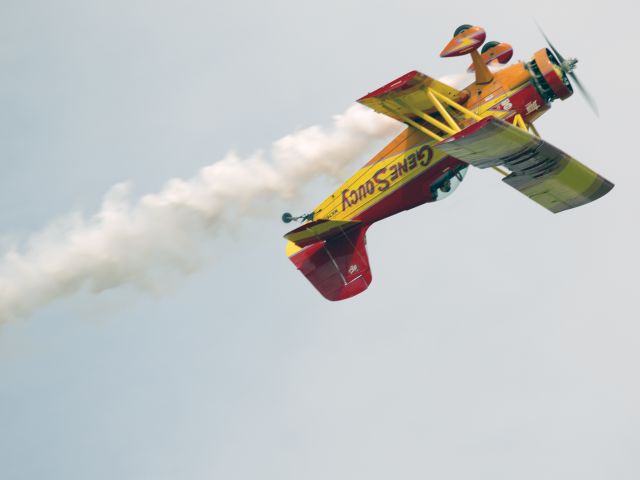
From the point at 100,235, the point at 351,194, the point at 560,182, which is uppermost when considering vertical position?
the point at 100,235

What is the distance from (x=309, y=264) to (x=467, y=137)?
8.32 m

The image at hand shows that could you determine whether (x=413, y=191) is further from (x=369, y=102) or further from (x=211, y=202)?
(x=211, y=202)

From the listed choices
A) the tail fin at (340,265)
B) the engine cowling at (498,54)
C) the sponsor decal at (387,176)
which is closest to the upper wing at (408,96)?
the sponsor decal at (387,176)

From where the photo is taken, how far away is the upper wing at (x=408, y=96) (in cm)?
4053

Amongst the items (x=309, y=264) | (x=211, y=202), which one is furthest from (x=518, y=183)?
(x=211, y=202)

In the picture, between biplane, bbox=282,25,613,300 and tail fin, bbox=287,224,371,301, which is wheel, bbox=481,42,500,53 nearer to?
biplane, bbox=282,25,613,300

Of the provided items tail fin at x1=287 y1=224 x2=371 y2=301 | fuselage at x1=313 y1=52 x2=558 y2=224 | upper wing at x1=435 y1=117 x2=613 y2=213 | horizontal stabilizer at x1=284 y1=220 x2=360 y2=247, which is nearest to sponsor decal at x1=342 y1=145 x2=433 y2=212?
fuselage at x1=313 y1=52 x2=558 y2=224

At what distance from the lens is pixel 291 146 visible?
4516 centimetres

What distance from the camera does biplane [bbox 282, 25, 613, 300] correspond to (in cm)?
4019

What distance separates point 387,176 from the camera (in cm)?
4281

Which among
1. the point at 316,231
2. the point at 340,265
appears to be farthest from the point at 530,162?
the point at 340,265

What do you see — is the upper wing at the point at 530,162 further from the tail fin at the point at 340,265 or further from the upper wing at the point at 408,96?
the tail fin at the point at 340,265

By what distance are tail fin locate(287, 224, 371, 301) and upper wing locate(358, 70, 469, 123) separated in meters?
4.16

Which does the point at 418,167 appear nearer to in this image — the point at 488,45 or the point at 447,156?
the point at 447,156
